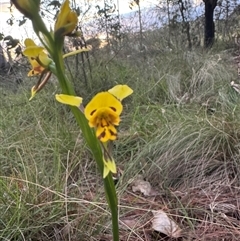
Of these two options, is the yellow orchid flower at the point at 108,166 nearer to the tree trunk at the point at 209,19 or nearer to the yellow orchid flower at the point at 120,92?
the yellow orchid flower at the point at 120,92

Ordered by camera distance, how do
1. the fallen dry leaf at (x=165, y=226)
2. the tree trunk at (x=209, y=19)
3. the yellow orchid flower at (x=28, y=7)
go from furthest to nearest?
the tree trunk at (x=209, y=19), the fallen dry leaf at (x=165, y=226), the yellow orchid flower at (x=28, y=7)

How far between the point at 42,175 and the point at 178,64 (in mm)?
1957

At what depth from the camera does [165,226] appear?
1324mm

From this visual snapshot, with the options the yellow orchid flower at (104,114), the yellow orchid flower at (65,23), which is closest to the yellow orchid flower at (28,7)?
the yellow orchid flower at (65,23)

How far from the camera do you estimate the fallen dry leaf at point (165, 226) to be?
1.30 m

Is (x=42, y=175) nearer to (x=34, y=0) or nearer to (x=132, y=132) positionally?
(x=132, y=132)

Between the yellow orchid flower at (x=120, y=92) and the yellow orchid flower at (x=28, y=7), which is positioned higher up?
the yellow orchid flower at (x=28, y=7)

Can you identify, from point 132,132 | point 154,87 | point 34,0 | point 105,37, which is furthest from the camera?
point 105,37

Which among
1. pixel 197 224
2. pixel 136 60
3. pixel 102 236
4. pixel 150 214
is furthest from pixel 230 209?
pixel 136 60

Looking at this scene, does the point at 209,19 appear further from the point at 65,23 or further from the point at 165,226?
the point at 65,23

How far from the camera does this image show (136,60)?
3.78m

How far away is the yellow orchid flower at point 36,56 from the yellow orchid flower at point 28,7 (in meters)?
0.05

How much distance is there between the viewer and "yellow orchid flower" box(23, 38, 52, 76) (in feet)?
2.28

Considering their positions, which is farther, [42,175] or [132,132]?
[132,132]
